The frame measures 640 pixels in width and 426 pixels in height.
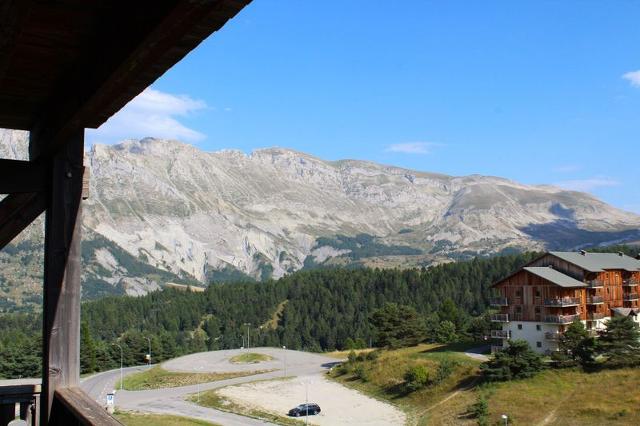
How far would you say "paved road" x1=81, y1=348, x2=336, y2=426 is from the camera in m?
55.8

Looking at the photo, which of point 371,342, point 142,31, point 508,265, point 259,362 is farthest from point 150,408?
point 508,265

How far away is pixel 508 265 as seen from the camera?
145625 millimetres

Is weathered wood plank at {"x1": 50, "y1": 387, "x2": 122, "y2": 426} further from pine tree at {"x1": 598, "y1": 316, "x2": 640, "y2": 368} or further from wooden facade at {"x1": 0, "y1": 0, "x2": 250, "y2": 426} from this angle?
pine tree at {"x1": 598, "y1": 316, "x2": 640, "y2": 368}

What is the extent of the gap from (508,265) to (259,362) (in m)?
79.8

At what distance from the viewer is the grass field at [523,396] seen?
45438 millimetres

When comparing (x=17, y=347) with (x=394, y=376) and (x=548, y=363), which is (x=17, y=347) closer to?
(x=394, y=376)

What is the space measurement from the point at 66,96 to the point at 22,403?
374 centimetres

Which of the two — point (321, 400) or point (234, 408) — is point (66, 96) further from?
point (321, 400)

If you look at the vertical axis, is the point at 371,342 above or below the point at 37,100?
below

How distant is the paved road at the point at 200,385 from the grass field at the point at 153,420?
2.40 metres

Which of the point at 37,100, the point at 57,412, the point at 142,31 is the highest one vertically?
the point at 37,100

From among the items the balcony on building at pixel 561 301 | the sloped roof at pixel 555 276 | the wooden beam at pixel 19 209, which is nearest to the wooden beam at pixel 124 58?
the wooden beam at pixel 19 209

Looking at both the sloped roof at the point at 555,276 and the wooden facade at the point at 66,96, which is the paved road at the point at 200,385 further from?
the wooden facade at the point at 66,96

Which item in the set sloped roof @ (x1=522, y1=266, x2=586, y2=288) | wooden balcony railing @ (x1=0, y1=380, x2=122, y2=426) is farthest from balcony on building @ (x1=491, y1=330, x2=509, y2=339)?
wooden balcony railing @ (x1=0, y1=380, x2=122, y2=426)
